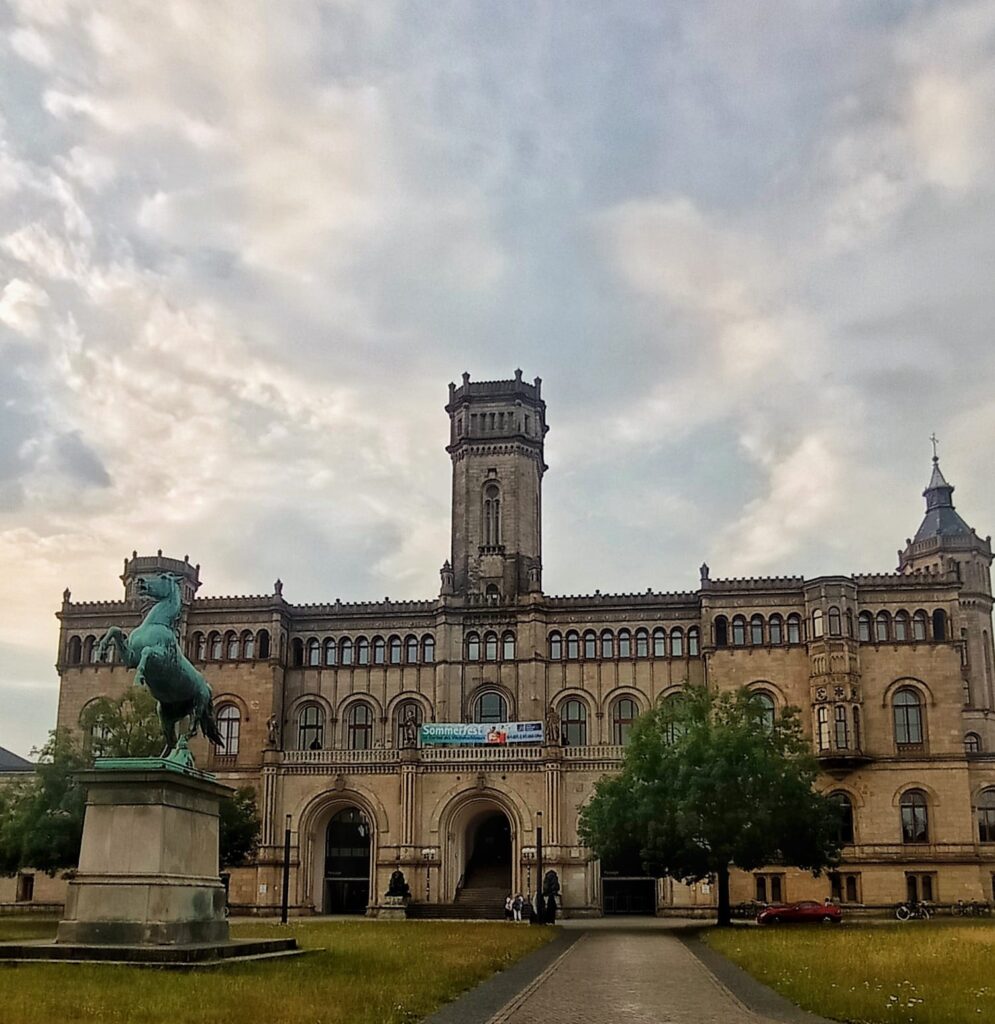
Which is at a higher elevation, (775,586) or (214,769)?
(775,586)

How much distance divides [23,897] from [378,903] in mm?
24040

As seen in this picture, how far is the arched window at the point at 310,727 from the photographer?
259 ft

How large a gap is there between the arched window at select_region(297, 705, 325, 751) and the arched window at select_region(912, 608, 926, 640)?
36.3 meters

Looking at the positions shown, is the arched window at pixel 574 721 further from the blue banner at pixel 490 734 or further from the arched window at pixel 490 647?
the arched window at pixel 490 647

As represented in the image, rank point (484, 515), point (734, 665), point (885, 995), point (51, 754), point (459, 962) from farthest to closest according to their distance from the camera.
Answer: point (484, 515) < point (734, 665) < point (51, 754) < point (459, 962) < point (885, 995)

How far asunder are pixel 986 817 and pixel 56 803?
49.8 metres

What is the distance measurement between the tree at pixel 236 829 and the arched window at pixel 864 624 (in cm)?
3613

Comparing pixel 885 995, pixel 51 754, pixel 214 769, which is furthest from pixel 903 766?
pixel 885 995

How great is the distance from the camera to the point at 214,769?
7731 centimetres

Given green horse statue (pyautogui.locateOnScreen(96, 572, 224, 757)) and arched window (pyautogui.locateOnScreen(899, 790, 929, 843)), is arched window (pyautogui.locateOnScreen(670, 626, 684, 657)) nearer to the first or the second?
arched window (pyautogui.locateOnScreen(899, 790, 929, 843))

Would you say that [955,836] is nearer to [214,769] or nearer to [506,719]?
[506,719]

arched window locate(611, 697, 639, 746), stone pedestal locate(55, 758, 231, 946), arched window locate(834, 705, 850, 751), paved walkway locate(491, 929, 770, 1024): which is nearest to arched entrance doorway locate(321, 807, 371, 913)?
arched window locate(611, 697, 639, 746)

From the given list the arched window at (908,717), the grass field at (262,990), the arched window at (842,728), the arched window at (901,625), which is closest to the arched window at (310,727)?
the arched window at (842,728)

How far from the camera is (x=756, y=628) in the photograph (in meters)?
75.4
